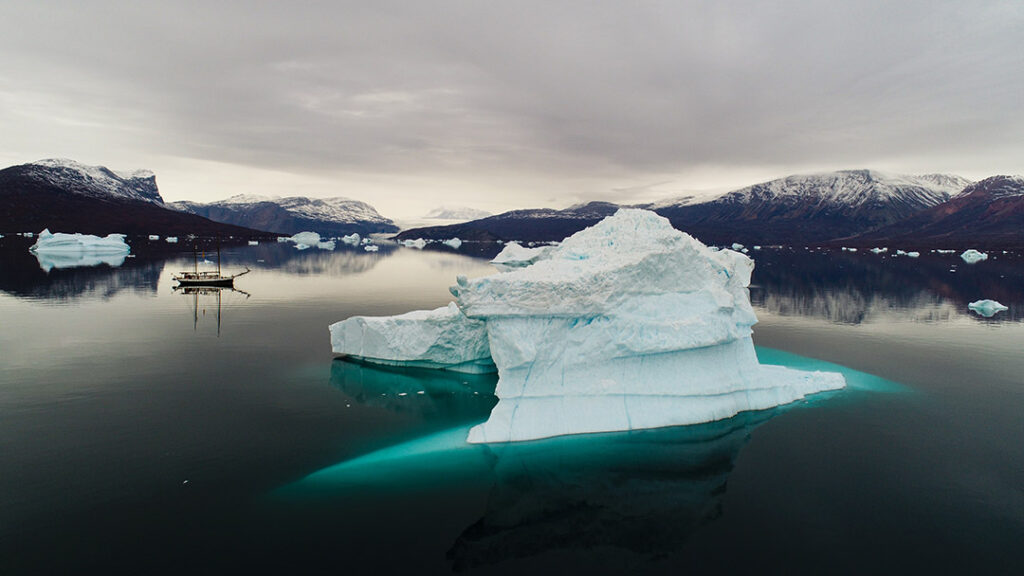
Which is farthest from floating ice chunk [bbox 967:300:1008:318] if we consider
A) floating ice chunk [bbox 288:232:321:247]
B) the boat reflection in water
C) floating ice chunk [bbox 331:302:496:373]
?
floating ice chunk [bbox 288:232:321:247]

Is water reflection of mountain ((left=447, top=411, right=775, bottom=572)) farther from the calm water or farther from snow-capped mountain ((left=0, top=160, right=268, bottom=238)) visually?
snow-capped mountain ((left=0, top=160, right=268, bottom=238))

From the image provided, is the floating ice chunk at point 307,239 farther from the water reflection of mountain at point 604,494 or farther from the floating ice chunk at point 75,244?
the water reflection of mountain at point 604,494

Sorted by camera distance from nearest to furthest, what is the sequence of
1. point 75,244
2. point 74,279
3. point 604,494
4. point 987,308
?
point 604,494 < point 987,308 < point 74,279 < point 75,244

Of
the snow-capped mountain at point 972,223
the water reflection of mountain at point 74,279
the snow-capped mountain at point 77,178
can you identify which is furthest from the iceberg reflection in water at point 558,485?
the snow-capped mountain at point 77,178

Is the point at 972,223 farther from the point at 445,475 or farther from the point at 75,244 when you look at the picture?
the point at 75,244

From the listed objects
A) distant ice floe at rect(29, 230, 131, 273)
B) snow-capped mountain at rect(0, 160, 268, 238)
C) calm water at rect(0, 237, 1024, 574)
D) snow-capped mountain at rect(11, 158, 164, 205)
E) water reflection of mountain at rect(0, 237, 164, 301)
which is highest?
snow-capped mountain at rect(11, 158, 164, 205)

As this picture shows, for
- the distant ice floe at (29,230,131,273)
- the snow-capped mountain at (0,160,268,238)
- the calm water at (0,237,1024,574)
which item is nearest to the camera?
the calm water at (0,237,1024,574)

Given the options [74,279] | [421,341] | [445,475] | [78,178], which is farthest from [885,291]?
[78,178]
